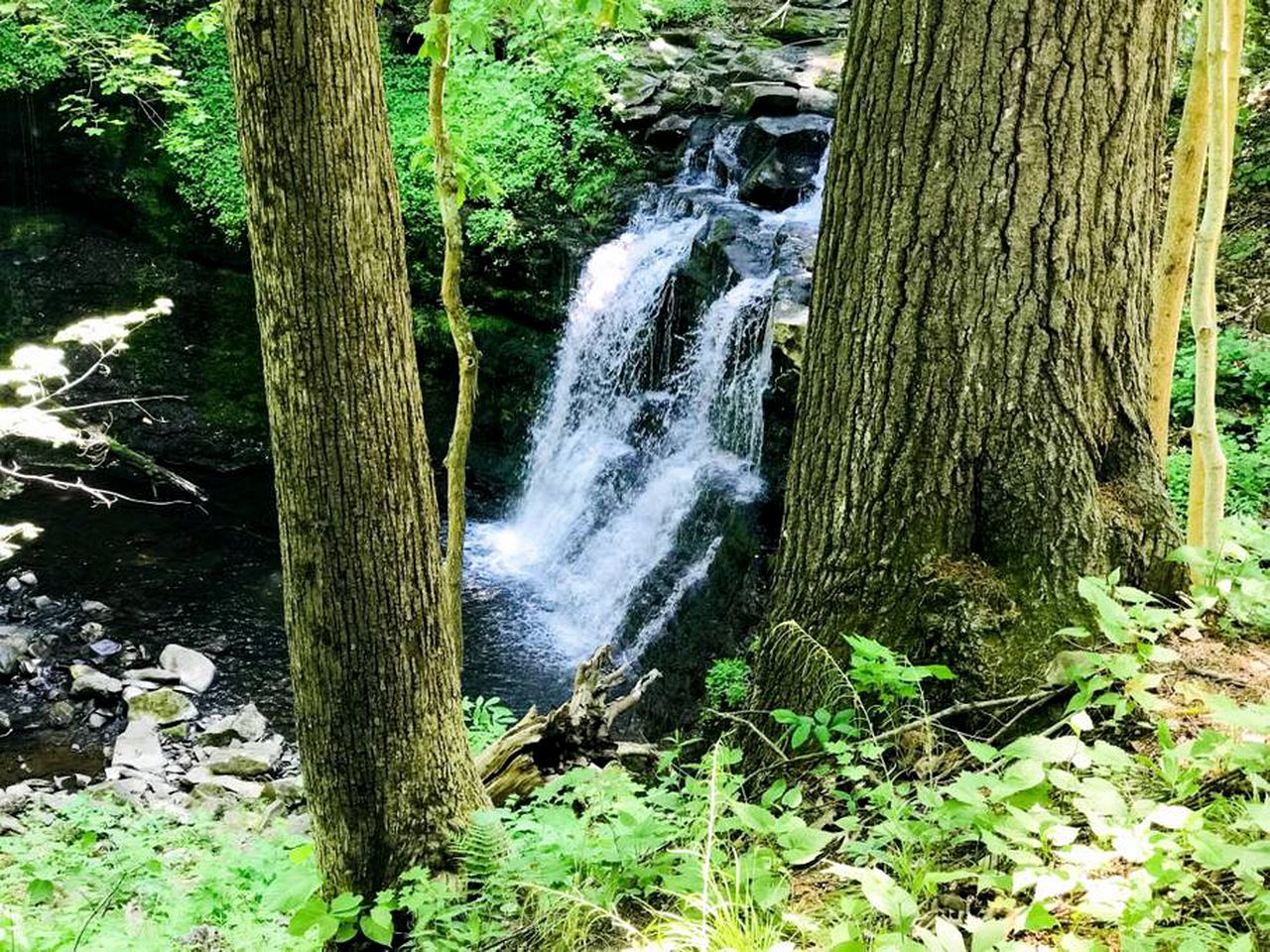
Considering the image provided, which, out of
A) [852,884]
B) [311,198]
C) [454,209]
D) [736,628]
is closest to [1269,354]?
[736,628]

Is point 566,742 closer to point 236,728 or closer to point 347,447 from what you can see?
point 347,447

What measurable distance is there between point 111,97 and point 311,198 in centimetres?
1300

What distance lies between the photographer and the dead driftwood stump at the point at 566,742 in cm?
375

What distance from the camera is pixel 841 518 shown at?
7.97ft

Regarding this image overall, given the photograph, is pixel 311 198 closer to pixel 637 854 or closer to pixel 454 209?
pixel 637 854

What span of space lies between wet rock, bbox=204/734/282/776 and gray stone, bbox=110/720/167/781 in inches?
13.3

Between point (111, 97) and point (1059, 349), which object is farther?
point (111, 97)

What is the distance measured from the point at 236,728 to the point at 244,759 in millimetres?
496

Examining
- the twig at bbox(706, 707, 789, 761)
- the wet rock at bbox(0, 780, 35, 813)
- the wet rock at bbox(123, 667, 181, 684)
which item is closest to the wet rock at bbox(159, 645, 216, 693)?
the wet rock at bbox(123, 667, 181, 684)

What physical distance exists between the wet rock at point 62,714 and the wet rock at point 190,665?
0.69 m

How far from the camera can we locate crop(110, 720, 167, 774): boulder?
6.12m

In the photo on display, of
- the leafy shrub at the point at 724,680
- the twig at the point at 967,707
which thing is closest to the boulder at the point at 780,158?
the leafy shrub at the point at 724,680

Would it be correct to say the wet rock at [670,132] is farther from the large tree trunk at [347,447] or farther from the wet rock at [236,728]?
the large tree trunk at [347,447]

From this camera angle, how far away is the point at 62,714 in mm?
6676
